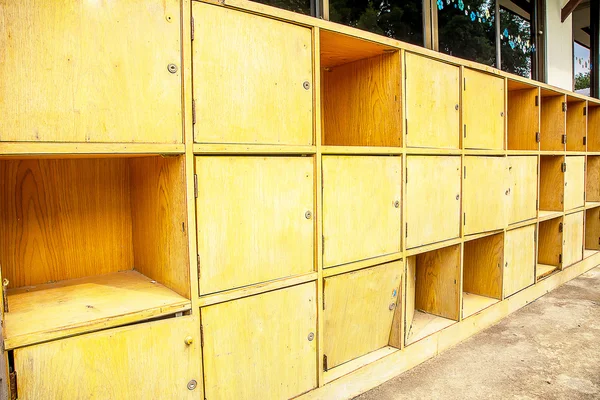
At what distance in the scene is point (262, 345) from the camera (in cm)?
167

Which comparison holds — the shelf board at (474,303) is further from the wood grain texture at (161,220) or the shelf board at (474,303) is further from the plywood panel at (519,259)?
the wood grain texture at (161,220)

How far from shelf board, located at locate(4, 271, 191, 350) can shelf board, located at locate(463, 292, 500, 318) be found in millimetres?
2066

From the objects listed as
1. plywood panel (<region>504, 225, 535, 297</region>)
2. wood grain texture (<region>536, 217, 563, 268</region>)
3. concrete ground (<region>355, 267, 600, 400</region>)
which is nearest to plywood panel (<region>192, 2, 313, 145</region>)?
concrete ground (<region>355, 267, 600, 400</region>)

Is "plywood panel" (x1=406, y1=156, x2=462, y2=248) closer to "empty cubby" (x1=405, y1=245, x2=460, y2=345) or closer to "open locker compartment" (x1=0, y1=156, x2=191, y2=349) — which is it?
"empty cubby" (x1=405, y1=245, x2=460, y2=345)

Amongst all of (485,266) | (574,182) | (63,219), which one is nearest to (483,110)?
(485,266)

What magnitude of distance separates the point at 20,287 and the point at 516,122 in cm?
371

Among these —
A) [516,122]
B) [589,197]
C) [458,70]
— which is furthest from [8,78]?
[589,197]

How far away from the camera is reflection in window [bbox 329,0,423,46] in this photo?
2.48 metres

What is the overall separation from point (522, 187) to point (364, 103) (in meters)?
1.69

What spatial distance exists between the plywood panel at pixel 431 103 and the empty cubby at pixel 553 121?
1.83 m

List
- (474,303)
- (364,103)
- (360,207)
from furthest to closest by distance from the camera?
(474,303), (364,103), (360,207)

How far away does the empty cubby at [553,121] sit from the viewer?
3.83 metres

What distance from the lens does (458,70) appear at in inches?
101

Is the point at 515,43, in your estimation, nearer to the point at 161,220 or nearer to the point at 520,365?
the point at 520,365
